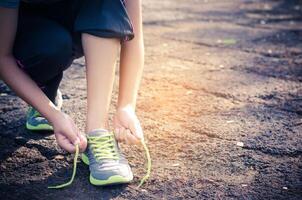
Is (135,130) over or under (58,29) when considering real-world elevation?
under

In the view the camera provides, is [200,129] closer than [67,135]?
No

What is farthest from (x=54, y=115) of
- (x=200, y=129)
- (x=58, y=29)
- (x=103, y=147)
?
(x=200, y=129)

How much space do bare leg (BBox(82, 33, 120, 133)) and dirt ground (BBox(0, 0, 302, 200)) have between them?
0.64ft

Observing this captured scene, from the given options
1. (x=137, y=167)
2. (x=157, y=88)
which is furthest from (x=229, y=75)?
(x=137, y=167)

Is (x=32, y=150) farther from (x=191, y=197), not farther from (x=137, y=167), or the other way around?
(x=191, y=197)

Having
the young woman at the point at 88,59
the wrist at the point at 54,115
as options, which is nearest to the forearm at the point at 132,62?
the young woman at the point at 88,59

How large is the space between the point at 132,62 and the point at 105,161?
37 cm

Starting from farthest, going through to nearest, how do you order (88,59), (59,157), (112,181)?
1. (59,157)
2. (88,59)
3. (112,181)

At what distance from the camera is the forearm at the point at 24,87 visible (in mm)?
1360

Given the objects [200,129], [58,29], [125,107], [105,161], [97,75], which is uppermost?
[58,29]

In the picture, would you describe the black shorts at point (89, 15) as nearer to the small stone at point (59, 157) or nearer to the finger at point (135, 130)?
the finger at point (135, 130)

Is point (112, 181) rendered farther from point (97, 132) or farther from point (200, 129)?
point (200, 129)

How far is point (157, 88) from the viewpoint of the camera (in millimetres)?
2379

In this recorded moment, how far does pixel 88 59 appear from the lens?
1416 mm
